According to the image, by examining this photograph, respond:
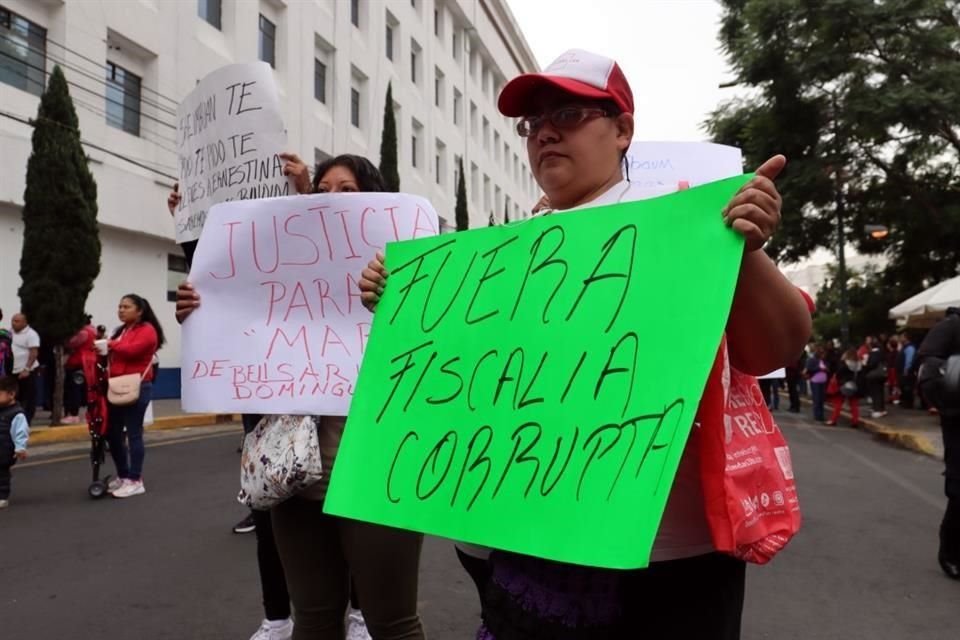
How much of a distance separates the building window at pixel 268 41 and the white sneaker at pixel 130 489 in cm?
1560

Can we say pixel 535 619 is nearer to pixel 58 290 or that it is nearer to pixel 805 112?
pixel 58 290

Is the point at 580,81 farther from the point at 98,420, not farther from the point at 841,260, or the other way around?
the point at 841,260

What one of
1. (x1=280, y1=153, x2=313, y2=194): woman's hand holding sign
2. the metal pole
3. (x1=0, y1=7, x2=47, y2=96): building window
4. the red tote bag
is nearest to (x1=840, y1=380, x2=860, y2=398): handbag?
the metal pole

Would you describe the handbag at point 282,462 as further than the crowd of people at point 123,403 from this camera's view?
No

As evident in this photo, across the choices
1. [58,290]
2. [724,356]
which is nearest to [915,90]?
[58,290]

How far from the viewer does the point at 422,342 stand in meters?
1.47

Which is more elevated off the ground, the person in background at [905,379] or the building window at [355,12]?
the building window at [355,12]

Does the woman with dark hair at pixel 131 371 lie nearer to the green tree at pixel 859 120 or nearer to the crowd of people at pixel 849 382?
the crowd of people at pixel 849 382

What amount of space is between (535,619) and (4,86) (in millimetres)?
14336

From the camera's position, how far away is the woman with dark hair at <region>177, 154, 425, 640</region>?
79.0 inches

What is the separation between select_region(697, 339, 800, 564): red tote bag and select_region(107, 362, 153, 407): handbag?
5.95 meters

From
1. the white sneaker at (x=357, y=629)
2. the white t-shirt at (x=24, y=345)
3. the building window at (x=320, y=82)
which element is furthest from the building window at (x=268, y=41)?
the white sneaker at (x=357, y=629)

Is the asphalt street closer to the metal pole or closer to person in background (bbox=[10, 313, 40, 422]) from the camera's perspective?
person in background (bbox=[10, 313, 40, 422])

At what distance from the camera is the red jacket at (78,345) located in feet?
40.3
